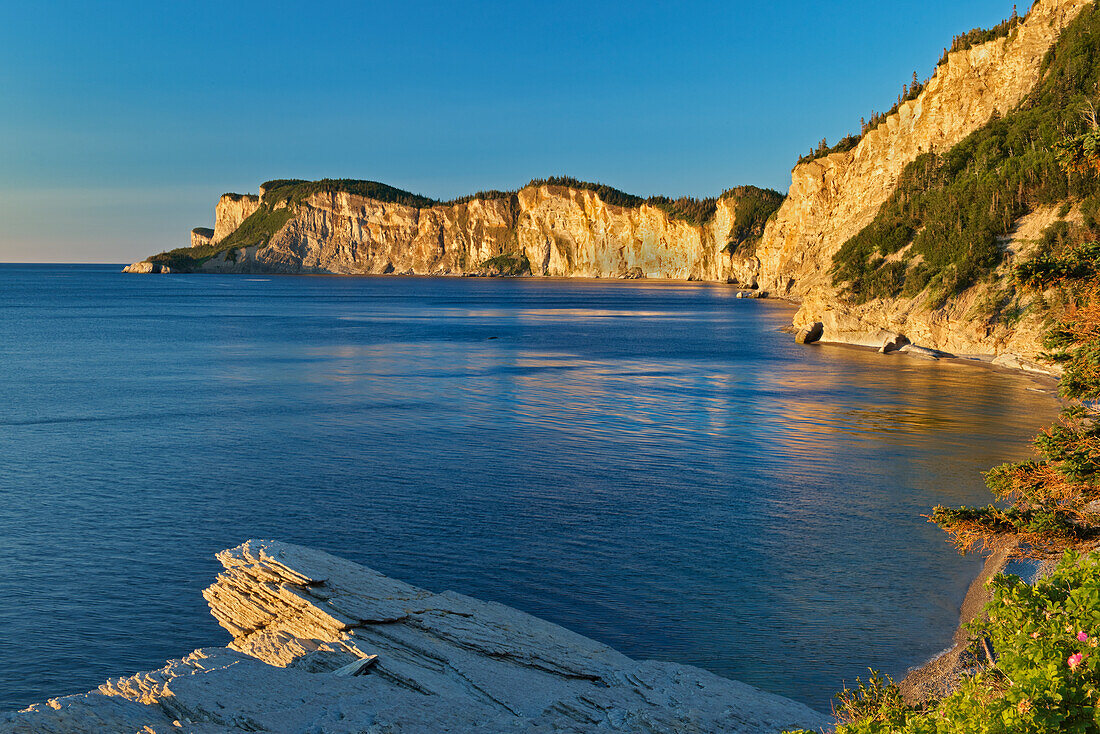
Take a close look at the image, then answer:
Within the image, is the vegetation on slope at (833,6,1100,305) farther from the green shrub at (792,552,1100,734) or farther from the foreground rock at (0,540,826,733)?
the green shrub at (792,552,1100,734)

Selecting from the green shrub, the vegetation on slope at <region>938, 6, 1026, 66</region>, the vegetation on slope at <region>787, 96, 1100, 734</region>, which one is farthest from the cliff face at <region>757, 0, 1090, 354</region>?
the green shrub

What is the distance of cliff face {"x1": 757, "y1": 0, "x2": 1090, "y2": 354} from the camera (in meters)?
59.0

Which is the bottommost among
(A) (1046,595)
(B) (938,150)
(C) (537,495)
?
(C) (537,495)

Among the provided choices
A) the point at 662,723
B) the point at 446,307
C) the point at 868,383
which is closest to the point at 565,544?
the point at 662,723

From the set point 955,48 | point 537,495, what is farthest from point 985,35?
point 537,495

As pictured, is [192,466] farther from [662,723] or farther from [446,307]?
[446,307]

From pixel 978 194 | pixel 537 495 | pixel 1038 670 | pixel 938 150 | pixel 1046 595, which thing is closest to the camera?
pixel 1038 670

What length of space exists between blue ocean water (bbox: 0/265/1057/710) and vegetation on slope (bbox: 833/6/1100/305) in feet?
40.5

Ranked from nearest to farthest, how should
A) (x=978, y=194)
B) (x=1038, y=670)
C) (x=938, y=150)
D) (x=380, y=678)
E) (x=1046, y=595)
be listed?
1. (x=1038, y=670)
2. (x=1046, y=595)
3. (x=380, y=678)
4. (x=978, y=194)
5. (x=938, y=150)

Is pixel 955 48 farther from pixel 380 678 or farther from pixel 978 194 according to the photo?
pixel 380 678

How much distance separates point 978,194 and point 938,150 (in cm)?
2373

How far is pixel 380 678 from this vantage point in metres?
10.5

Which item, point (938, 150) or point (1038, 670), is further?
point (938, 150)

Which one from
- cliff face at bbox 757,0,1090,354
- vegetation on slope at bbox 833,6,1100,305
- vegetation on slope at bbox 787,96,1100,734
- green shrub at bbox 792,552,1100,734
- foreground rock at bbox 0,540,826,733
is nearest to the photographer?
green shrub at bbox 792,552,1100,734
